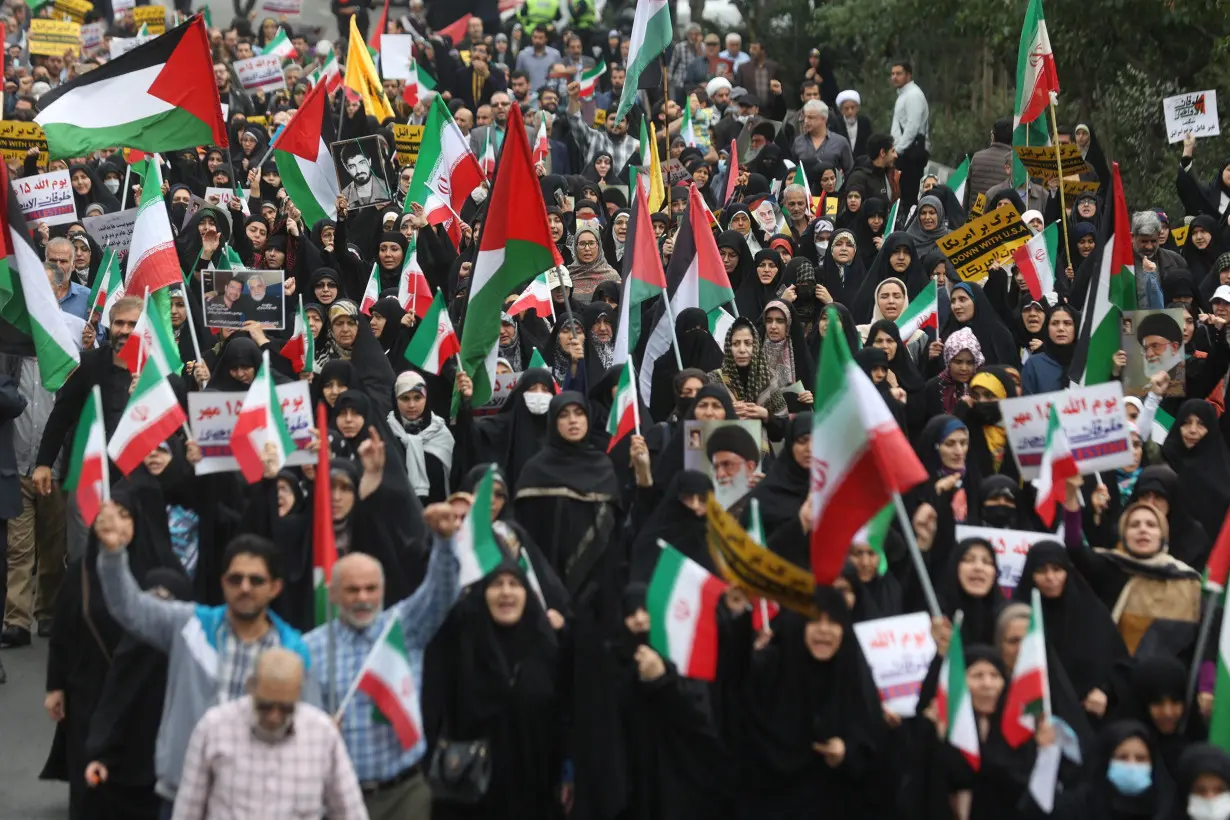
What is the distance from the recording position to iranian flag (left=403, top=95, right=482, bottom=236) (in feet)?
51.0

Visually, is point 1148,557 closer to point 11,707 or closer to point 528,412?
point 528,412

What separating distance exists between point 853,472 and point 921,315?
5146 mm

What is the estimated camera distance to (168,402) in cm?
949

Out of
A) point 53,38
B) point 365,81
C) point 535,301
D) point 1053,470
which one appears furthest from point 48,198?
point 53,38

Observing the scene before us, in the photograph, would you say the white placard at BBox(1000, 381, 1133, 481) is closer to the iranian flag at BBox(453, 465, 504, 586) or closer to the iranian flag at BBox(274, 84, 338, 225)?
the iranian flag at BBox(453, 465, 504, 586)

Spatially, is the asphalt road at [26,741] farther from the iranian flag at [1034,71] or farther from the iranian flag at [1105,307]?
the iranian flag at [1034,71]

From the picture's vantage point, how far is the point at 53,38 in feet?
75.0

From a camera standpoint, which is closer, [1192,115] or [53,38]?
[1192,115]

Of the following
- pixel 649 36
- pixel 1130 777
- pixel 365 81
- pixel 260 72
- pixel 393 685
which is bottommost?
pixel 1130 777

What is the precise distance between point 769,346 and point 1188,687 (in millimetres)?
4201

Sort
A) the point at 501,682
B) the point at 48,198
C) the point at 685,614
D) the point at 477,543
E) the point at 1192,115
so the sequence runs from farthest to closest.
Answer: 1. the point at 1192,115
2. the point at 48,198
3. the point at 501,682
4. the point at 685,614
5. the point at 477,543


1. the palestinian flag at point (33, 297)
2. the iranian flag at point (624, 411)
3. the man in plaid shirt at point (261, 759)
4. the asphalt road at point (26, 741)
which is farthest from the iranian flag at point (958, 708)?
the palestinian flag at point (33, 297)

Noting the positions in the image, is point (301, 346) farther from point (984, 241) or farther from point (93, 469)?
point (984, 241)

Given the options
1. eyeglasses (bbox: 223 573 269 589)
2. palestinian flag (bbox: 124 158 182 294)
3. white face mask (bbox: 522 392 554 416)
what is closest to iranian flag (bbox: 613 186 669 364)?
white face mask (bbox: 522 392 554 416)
